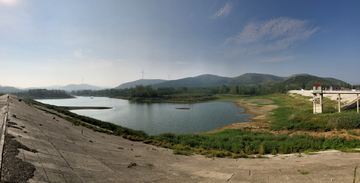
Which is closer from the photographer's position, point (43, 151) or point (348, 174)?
point (43, 151)

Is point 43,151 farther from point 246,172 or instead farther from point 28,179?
point 246,172

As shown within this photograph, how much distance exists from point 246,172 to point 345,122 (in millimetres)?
17582

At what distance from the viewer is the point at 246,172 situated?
6133mm

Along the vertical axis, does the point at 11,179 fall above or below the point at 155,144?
above

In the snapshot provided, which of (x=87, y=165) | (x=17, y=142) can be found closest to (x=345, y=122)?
(x=87, y=165)

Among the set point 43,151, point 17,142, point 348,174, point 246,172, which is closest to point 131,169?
point 43,151

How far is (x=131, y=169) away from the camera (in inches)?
230

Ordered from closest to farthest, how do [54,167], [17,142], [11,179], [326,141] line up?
[11,179] < [54,167] < [17,142] < [326,141]

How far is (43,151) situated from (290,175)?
30.6ft

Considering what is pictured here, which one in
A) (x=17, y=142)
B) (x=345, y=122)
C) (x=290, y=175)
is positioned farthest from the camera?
(x=345, y=122)

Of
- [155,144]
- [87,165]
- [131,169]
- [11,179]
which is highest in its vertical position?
[11,179]

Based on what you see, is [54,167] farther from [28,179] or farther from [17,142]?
[17,142]

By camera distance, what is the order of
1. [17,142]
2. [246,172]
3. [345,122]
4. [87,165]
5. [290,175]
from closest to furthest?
[17,142], [87,165], [290,175], [246,172], [345,122]

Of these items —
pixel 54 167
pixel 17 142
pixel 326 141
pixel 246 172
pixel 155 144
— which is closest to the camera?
pixel 54 167
